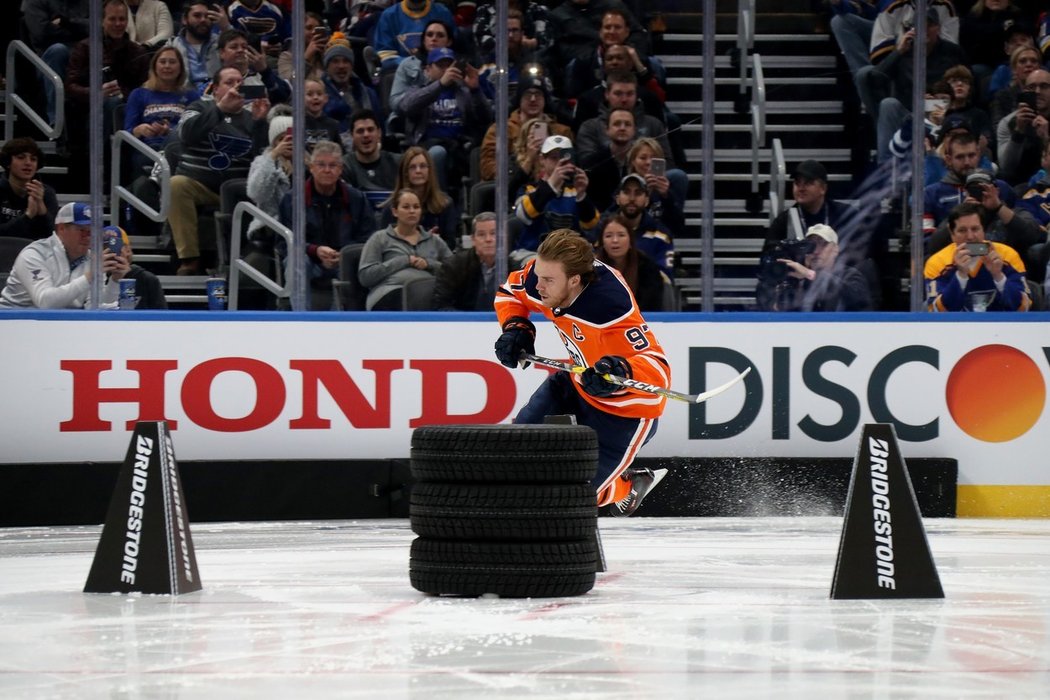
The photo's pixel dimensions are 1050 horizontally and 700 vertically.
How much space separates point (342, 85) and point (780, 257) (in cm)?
245

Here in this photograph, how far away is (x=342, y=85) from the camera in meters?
8.09

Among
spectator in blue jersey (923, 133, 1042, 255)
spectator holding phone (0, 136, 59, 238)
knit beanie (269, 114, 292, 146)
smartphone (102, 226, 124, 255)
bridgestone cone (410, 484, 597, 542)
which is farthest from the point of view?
spectator in blue jersey (923, 133, 1042, 255)

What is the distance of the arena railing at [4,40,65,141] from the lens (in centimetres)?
780

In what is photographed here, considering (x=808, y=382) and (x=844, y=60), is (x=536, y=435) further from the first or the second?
(x=844, y=60)

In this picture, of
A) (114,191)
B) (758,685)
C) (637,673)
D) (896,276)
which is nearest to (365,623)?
(637,673)

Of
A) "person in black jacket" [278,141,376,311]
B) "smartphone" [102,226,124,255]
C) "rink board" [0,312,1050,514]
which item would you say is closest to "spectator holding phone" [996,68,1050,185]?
"rink board" [0,312,1050,514]

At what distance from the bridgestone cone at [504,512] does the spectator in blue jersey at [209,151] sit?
3.29 meters

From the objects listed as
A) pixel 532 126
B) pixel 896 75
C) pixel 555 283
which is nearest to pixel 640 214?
pixel 532 126

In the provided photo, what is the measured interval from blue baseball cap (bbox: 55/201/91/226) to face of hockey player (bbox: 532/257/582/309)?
304 cm

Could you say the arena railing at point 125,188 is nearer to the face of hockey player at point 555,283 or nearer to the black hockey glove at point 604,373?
the face of hockey player at point 555,283

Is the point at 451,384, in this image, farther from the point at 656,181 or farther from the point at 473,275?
the point at 656,181

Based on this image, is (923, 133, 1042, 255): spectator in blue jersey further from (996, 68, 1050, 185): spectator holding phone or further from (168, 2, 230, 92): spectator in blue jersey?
(168, 2, 230, 92): spectator in blue jersey

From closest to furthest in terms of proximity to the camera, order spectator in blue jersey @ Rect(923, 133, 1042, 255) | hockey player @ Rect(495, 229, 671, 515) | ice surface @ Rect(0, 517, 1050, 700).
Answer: ice surface @ Rect(0, 517, 1050, 700) → hockey player @ Rect(495, 229, 671, 515) → spectator in blue jersey @ Rect(923, 133, 1042, 255)

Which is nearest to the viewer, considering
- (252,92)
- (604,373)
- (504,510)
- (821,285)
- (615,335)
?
(504,510)
